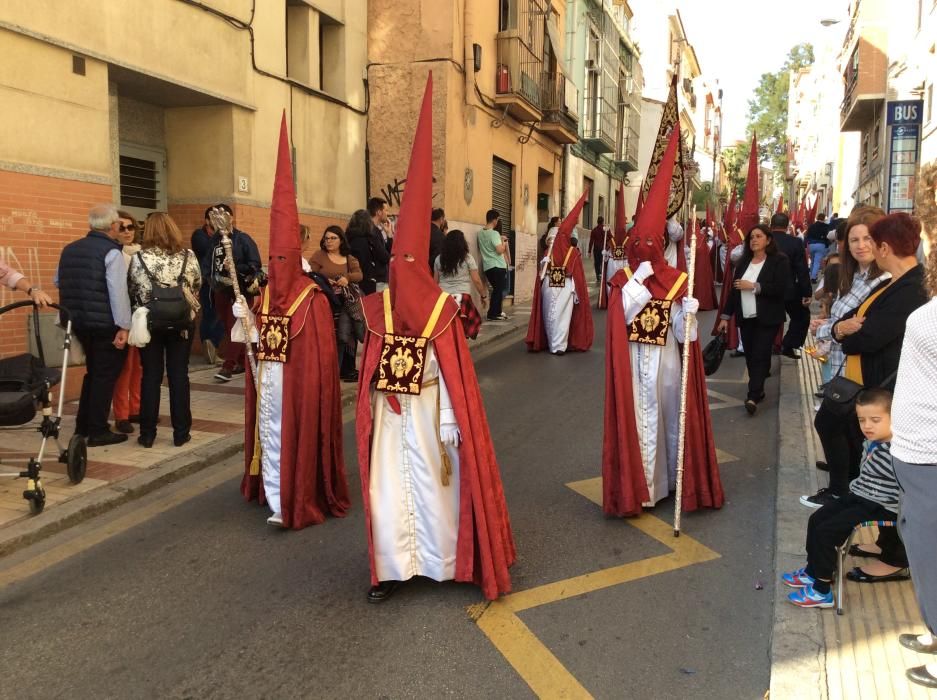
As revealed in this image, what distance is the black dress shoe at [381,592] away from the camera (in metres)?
3.90

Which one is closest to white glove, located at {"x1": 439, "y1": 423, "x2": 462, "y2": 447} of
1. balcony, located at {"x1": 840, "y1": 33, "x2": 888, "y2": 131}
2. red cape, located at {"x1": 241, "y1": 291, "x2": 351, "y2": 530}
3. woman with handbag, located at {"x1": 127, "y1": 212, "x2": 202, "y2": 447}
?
red cape, located at {"x1": 241, "y1": 291, "x2": 351, "y2": 530}

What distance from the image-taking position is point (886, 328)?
4.25m

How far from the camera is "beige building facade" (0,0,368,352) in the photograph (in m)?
7.49

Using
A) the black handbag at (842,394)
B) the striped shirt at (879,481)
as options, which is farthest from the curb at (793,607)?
the black handbag at (842,394)

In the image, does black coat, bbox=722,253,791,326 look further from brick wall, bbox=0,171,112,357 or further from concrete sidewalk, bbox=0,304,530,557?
brick wall, bbox=0,171,112,357

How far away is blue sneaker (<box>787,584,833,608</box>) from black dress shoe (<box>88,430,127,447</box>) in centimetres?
526

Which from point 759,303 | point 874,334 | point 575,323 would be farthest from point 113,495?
point 575,323

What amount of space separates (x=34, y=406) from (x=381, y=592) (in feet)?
8.39

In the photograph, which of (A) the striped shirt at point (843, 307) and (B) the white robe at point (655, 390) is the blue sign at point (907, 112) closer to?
(A) the striped shirt at point (843, 307)

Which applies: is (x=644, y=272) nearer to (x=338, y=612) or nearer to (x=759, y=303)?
(x=338, y=612)

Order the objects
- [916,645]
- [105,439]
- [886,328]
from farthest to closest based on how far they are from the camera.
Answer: [105,439] → [886,328] → [916,645]

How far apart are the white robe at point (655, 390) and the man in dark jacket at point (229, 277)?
439 centimetres

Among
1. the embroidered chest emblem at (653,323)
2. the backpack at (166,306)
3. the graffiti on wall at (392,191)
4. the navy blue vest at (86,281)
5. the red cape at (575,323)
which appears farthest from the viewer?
the graffiti on wall at (392,191)

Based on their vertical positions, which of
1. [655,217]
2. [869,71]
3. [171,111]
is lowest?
[655,217]
